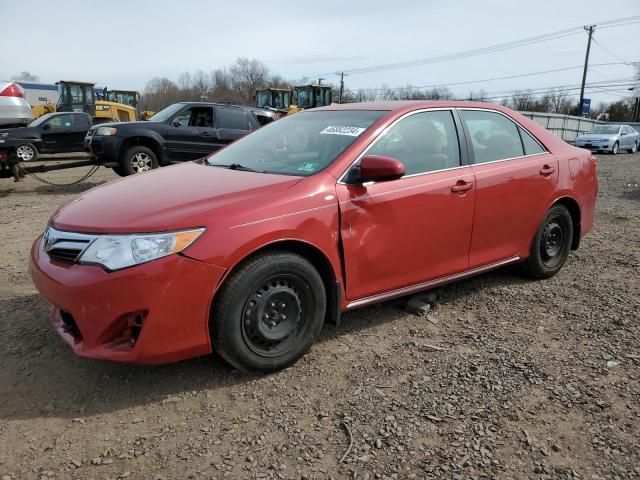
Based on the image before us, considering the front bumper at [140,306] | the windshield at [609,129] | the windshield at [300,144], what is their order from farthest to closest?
the windshield at [609,129], the windshield at [300,144], the front bumper at [140,306]

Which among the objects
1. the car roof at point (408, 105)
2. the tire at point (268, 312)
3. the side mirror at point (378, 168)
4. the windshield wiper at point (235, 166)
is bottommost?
the tire at point (268, 312)

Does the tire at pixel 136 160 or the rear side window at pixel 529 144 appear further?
the tire at pixel 136 160

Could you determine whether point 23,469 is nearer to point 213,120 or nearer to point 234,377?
point 234,377

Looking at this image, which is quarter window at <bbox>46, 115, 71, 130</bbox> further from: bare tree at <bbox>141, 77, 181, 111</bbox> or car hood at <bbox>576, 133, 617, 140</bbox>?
bare tree at <bbox>141, 77, 181, 111</bbox>

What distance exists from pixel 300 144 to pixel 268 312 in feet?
4.44

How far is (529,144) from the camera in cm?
430

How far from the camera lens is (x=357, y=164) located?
10.4ft

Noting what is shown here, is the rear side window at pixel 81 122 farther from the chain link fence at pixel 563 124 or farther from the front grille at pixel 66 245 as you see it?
the chain link fence at pixel 563 124

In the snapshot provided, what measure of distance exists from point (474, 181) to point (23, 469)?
326cm

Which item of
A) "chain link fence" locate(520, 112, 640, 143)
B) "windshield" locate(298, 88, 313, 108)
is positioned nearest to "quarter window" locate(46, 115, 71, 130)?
"windshield" locate(298, 88, 313, 108)

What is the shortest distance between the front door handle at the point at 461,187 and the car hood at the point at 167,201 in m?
1.24

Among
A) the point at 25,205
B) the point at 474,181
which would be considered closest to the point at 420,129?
the point at 474,181

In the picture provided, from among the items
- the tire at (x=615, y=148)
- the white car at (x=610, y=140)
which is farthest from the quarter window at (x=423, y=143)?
the tire at (x=615, y=148)

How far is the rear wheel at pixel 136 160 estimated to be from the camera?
9.67 meters
